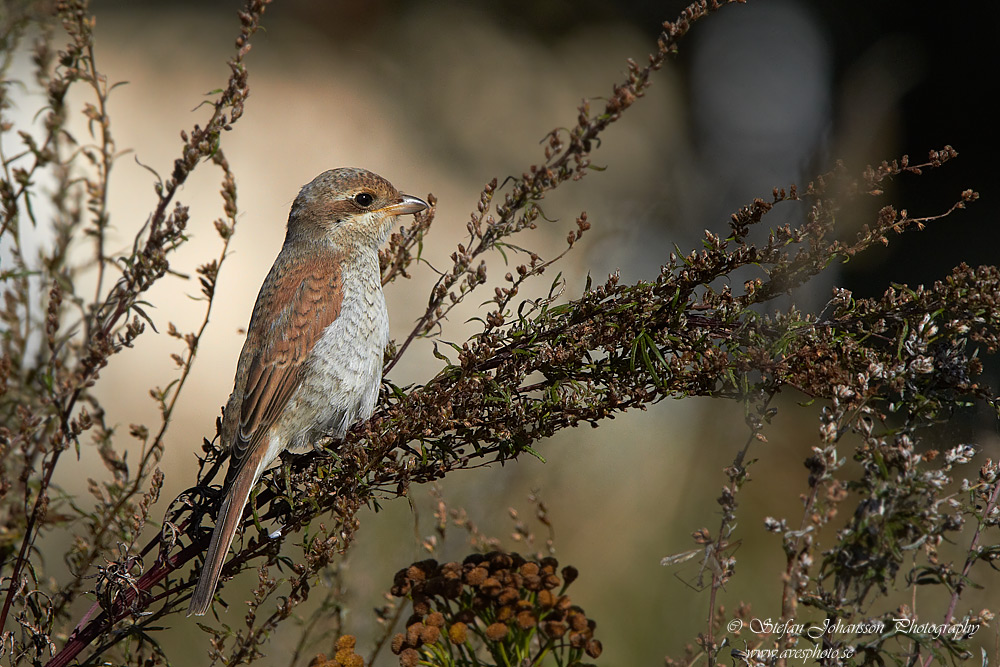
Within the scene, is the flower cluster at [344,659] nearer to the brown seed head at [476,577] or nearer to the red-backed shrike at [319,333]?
the brown seed head at [476,577]

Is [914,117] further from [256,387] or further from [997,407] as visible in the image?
[256,387]

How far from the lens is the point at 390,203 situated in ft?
9.98

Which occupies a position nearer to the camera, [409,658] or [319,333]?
[409,658]

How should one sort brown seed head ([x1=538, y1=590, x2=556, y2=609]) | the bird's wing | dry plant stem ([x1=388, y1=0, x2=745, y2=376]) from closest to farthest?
dry plant stem ([x1=388, y1=0, x2=745, y2=376])
brown seed head ([x1=538, y1=590, x2=556, y2=609])
the bird's wing

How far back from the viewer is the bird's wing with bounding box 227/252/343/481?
8.35 ft

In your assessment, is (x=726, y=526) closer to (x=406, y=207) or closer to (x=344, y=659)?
(x=344, y=659)

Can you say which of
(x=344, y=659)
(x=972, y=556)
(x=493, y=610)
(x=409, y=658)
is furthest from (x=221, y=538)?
(x=972, y=556)

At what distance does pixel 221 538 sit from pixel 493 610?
0.69 meters

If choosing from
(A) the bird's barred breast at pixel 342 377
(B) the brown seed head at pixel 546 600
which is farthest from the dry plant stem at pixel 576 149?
(B) the brown seed head at pixel 546 600

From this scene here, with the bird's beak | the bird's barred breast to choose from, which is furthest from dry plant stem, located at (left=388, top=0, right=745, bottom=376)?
the bird's beak

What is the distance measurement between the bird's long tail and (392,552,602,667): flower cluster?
0.42 metres

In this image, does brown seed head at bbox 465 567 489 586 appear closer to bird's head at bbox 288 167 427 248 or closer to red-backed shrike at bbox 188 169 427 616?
red-backed shrike at bbox 188 169 427 616

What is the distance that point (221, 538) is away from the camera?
195 centimetres

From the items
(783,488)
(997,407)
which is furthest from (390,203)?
(783,488)
